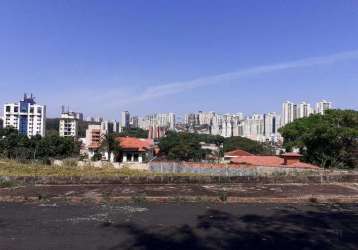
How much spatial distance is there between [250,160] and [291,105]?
2561 inches

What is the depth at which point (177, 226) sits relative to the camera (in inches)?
268

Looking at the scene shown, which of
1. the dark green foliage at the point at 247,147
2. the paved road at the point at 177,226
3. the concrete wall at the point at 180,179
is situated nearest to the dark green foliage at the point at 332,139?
the concrete wall at the point at 180,179

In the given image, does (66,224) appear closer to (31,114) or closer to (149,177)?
(149,177)

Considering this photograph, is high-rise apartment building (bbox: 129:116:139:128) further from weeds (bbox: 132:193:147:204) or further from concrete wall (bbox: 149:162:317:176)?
weeds (bbox: 132:193:147:204)

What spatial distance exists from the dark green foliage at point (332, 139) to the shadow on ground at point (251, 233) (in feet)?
87.7

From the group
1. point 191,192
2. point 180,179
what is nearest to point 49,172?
point 180,179

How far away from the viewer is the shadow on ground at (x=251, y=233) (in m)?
5.71

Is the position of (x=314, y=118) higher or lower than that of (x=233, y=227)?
higher

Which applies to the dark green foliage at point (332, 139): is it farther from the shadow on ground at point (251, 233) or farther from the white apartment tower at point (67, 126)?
the white apartment tower at point (67, 126)

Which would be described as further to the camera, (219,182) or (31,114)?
(31,114)

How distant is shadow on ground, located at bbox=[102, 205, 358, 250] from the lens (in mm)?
5715

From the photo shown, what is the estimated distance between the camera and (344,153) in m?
34.9

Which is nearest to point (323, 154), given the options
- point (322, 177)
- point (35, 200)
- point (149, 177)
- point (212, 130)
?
point (322, 177)

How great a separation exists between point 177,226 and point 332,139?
99.3 ft
